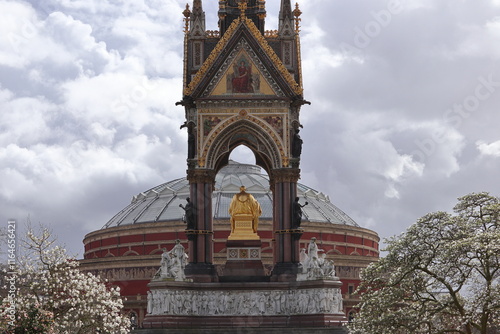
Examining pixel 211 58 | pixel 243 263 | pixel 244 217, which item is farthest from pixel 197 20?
pixel 243 263

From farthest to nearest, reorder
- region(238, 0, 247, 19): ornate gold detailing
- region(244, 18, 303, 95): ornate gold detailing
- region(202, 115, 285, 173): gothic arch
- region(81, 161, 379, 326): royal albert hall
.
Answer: region(81, 161, 379, 326): royal albert hall < region(238, 0, 247, 19): ornate gold detailing < region(244, 18, 303, 95): ornate gold detailing < region(202, 115, 285, 173): gothic arch

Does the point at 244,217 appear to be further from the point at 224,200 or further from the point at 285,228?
the point at 224,200

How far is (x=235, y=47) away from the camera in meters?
42.3

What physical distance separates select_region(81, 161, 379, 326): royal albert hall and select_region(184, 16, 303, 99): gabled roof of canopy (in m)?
35.0

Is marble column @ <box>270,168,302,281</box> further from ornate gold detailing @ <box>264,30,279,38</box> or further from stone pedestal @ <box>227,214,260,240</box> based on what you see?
ornate gold detailing @ <box>264,30,279,38</box>

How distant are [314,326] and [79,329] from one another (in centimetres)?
1017

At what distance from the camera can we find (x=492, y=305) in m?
31.0

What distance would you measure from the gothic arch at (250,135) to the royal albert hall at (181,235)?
111 ft

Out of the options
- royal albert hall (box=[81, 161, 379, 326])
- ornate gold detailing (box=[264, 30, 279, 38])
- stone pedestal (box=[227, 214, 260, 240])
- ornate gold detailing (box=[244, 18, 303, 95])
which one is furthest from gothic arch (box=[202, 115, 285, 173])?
royal albert hall (box=[81, 161, 379, 326])

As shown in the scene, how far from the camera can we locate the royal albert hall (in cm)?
8025

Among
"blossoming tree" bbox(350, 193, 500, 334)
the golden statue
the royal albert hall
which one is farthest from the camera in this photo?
the royal albert hall

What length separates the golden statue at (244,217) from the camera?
139 ft

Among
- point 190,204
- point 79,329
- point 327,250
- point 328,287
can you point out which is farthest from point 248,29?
point 327,250

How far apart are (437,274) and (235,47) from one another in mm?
15509
